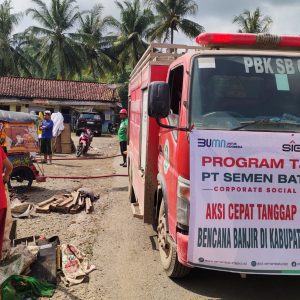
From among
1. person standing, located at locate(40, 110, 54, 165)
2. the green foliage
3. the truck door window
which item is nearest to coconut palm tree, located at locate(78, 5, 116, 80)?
the green foliage

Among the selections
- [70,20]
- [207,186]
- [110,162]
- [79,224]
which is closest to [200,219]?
[207,186]

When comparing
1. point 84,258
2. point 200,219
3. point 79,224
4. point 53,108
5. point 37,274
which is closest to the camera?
point 200,219

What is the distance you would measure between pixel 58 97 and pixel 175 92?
36724 millimetres

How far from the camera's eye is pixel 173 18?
4119 centimetres

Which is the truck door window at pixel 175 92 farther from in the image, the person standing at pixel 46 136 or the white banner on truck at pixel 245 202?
the person standing at pixel 46 136

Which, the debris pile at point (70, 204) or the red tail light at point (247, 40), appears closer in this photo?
the red tail light at point (247, 40)

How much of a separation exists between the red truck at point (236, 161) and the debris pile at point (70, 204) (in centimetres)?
396

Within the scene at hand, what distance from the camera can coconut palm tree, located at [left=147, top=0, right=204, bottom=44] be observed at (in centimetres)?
4134

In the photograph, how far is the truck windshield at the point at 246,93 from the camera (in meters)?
4.04

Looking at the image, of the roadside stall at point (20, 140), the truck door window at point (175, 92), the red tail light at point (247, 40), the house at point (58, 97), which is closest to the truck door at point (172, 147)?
the truck door window at point (175, 92)

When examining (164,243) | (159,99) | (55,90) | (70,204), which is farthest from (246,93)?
(55,90)

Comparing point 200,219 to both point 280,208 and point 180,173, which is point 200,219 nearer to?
point 180,173

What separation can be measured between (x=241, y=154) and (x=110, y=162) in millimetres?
13089

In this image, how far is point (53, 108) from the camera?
4109 centimetres
